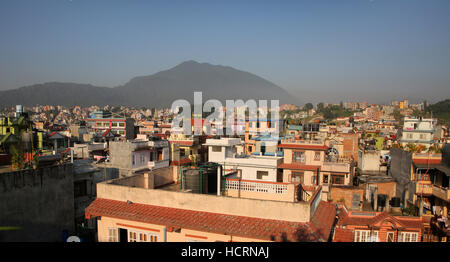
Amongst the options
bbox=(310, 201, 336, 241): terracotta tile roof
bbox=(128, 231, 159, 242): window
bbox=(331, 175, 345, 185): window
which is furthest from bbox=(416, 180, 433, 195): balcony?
bbox=(128, 231, 159, 242): window

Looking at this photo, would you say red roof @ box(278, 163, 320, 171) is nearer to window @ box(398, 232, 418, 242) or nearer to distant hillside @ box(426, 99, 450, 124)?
window @ box(398, 232, 418, 242)

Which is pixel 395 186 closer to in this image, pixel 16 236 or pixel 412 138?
pixel 412 138

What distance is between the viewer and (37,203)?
536 inches

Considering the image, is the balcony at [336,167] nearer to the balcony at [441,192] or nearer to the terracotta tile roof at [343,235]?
the balcony at [441,192]

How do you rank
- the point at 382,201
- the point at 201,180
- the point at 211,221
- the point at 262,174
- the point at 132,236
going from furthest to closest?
the point at 262,174
the point at 382,201
the point at 201,180
the point at 132,236
the point at 211,221

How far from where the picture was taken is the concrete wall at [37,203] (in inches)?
481

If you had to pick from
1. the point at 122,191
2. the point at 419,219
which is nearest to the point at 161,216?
the point at 122,191

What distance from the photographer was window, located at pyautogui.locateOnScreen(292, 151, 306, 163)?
24.7 m

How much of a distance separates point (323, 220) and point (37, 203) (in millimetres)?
12183

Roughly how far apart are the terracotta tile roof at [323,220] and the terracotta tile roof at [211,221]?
0.15 feet

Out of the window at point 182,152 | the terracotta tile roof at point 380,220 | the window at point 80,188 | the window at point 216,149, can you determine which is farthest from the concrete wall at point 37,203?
the window at point 182,152

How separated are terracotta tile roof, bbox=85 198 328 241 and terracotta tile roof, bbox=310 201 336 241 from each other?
45 mm

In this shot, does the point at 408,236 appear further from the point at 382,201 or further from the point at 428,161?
the point at 428,161

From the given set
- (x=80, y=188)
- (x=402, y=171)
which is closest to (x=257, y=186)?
(x=80, y=188)
